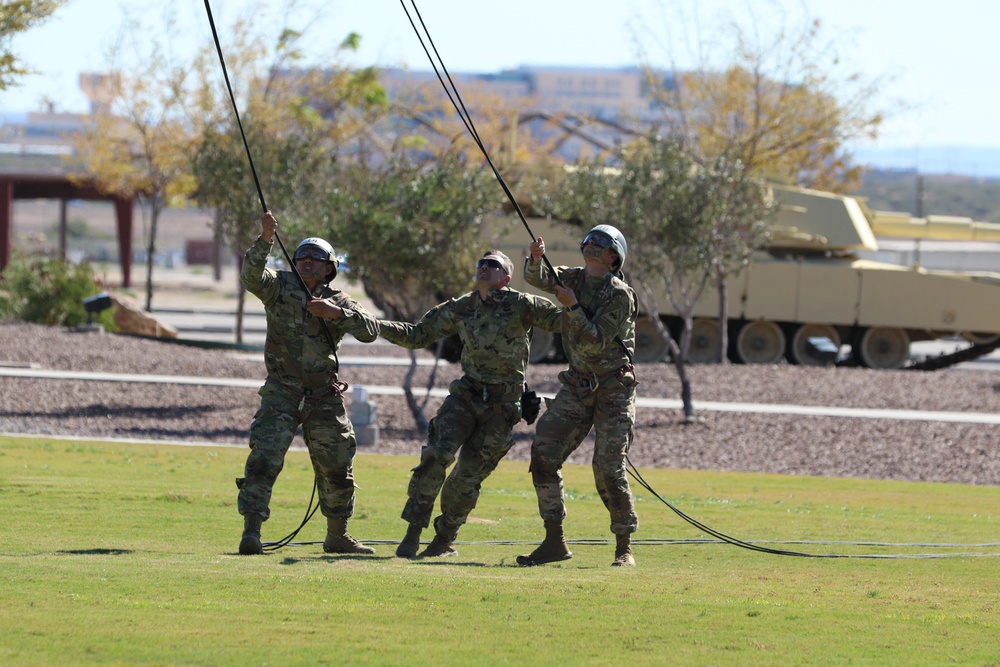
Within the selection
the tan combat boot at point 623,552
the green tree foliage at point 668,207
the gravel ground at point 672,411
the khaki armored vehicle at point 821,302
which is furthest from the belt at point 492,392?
the khaki armored vehicle at point 821,302

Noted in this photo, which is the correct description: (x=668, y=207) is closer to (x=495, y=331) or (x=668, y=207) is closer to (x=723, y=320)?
(x=723, y=320)

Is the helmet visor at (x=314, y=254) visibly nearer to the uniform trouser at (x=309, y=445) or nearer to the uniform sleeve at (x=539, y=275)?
the uniform trouser at (x=309, y=445)

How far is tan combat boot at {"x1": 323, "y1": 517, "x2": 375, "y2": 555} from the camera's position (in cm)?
Result: 915

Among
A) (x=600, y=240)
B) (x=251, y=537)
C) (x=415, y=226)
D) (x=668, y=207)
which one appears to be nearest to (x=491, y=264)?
(x=600, y=240)

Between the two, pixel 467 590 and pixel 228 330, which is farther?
pixel 228 330

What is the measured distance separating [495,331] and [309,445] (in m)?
1.36

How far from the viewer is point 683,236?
20.4m

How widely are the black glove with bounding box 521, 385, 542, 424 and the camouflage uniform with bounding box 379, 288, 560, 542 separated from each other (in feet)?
0.14

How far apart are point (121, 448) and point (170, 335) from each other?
47.0 ft

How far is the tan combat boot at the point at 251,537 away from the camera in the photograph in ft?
28.7

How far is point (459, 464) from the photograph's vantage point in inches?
364

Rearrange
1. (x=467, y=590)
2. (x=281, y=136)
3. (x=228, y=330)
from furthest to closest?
1. (x=228, y=330)
2. (x=281, y=136)
3. (x=467, y=590)

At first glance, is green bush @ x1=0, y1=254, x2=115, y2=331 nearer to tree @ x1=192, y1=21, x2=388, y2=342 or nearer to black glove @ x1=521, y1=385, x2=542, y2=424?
tree @ x1=192, y1=21, x2=388, y2=342

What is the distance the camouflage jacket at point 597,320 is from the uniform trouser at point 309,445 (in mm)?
1469
